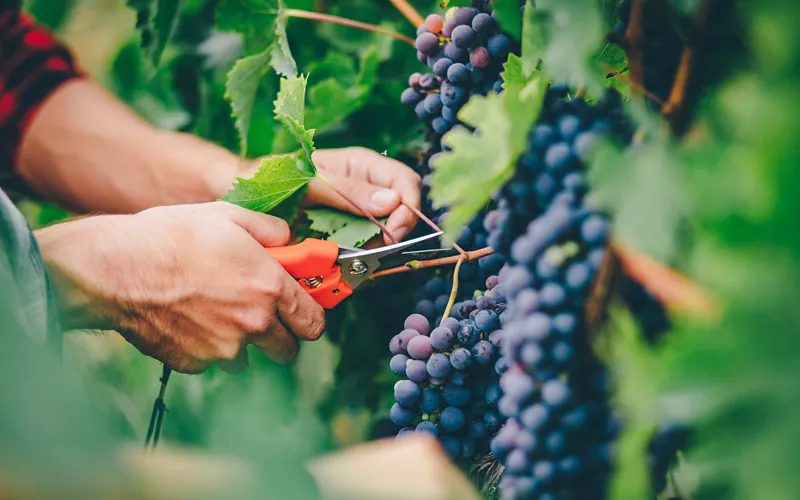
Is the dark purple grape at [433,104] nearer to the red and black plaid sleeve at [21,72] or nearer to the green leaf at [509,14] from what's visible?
the green leaf at [509,14]

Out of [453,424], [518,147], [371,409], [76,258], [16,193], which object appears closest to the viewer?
[518,147]

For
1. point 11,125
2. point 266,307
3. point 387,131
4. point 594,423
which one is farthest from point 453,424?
point 11,125

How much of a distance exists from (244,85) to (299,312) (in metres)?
0.37

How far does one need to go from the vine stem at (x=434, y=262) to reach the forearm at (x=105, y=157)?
481mm

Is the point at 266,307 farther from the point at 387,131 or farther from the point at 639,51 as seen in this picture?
the point at 639,51

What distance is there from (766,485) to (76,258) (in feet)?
2.74

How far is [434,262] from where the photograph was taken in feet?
2.69

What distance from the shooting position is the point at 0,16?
141 cm

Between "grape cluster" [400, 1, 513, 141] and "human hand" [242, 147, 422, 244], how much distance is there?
0.33 feet

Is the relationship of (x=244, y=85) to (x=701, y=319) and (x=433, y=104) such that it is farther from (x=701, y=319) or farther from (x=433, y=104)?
(x=701, y=319)

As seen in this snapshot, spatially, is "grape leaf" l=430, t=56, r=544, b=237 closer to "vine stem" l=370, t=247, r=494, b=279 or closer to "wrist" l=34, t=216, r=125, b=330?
"vine stem" l=370, t=247, r=494, b=279

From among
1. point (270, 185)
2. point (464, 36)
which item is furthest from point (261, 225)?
point (464, 36)

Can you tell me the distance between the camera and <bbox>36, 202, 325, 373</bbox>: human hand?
0.86m

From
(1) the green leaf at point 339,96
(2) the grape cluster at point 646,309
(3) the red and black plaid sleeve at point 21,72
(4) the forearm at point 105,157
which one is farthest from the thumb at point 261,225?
(3) the red and black plaid sleeve at point 21,72
